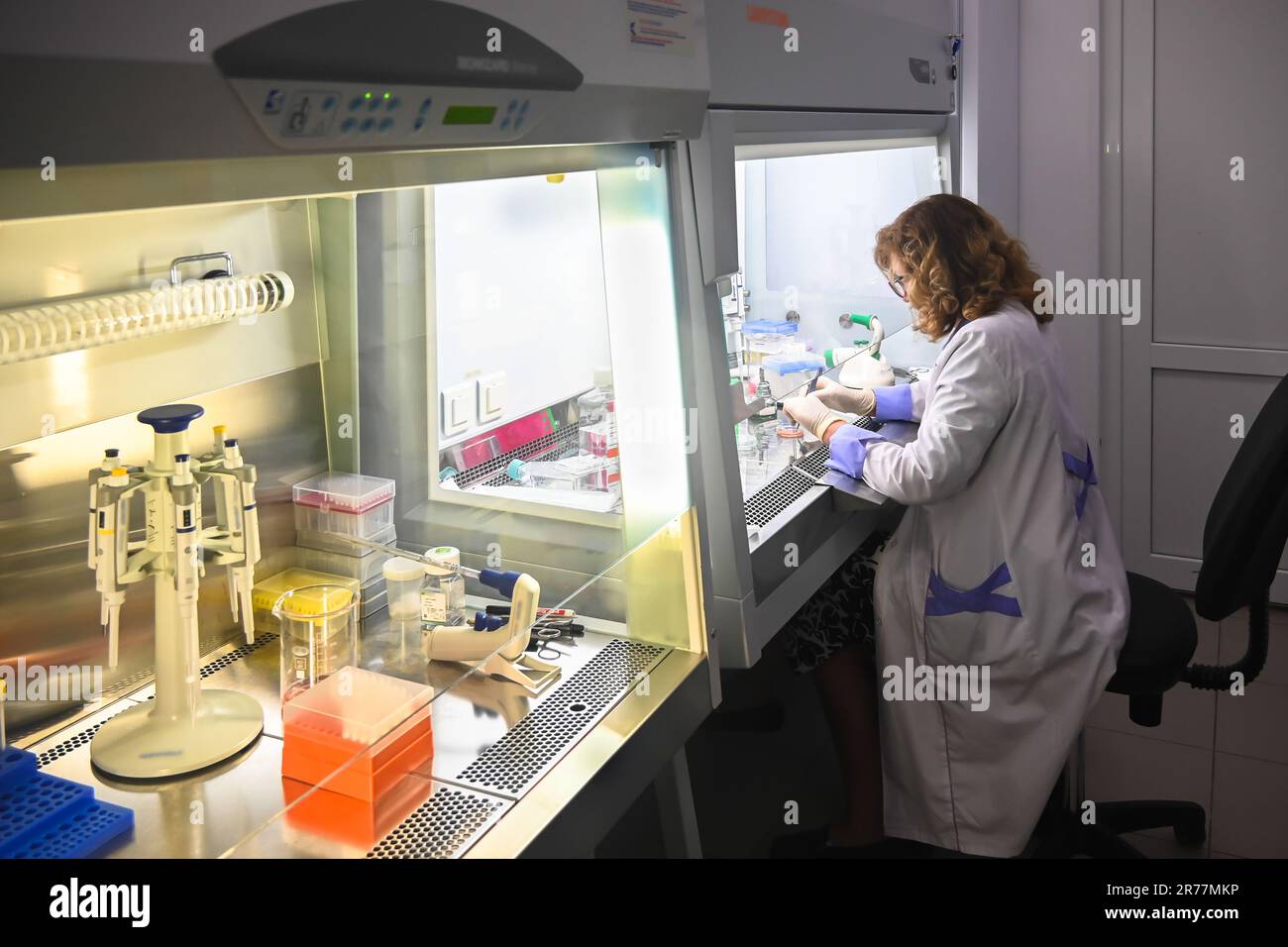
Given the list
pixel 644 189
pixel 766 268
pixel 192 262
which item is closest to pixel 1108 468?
pixel 766 268

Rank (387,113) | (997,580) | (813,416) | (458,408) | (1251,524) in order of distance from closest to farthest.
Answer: (387,113)
(458,408)
(1251,524)
(997,580)
(813,416)

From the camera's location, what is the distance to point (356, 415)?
1603 millimetres

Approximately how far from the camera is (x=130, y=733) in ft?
3.97

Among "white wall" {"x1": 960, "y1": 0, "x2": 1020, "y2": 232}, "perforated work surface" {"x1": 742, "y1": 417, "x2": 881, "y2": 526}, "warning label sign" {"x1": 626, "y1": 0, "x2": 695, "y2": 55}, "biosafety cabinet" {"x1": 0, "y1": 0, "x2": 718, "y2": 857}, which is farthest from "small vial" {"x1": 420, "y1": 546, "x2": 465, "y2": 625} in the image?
"white wall" {"x1": 960, "y1": 0, "x2": 1020, "y2": 232}

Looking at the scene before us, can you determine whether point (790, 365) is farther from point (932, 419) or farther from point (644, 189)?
point (644, 189)

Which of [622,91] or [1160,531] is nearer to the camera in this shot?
[622,91]

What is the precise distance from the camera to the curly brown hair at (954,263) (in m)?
2.12

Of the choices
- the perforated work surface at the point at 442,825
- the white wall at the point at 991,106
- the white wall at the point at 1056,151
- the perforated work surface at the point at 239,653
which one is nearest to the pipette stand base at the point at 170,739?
the perforated work surface at the point at 239,653

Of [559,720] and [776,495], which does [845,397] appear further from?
[559,720]

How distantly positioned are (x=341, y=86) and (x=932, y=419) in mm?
1418

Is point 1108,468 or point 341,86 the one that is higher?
point 341,86

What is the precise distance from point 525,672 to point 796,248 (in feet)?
5.02

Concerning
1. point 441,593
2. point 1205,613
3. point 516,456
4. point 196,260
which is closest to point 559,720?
point 441,593
